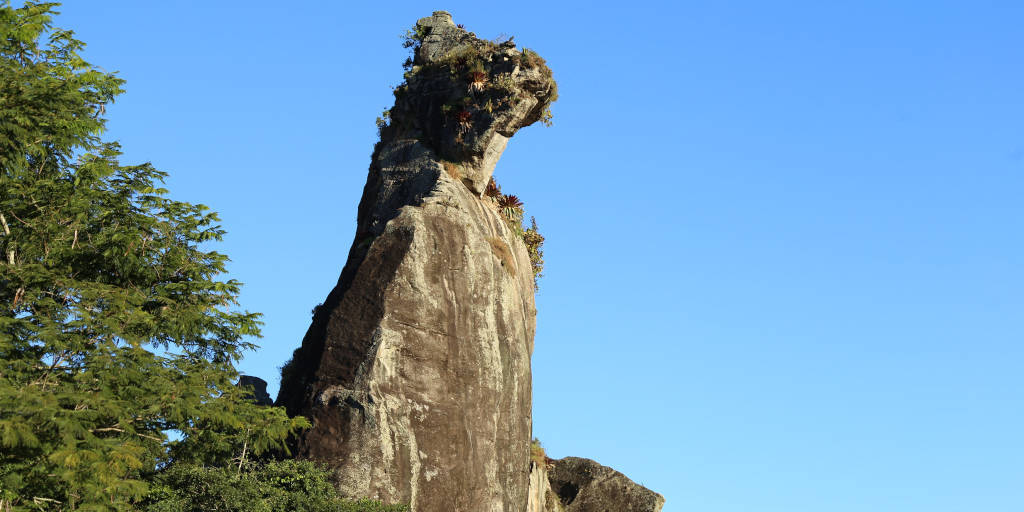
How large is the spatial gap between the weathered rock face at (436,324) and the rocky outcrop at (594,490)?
7757mm

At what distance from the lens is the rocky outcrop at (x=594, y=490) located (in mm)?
38906

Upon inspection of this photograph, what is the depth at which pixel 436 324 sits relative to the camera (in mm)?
28547

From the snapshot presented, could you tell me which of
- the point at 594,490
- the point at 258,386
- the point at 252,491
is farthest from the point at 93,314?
the point at 594,490

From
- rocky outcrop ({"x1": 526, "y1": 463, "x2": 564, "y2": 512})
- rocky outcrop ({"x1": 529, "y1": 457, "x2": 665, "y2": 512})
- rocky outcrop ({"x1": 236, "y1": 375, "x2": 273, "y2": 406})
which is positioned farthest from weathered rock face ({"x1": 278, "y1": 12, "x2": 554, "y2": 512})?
rocky outcrop ({"x1": 529, "y1": 457, "x2": 665, "y2": 512})

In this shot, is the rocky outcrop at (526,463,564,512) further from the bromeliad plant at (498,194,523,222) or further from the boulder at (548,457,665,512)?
the bromeliad plant at (498,194,523,222)

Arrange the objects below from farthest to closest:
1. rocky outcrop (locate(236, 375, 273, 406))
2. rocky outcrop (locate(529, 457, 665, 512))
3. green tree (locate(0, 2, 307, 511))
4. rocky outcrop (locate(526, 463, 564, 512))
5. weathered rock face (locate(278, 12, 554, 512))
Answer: rocky outcrop (locate(529, 457, 665, 512))
rocky outcrop (locate(526, 463, 564, 512))
rocky outcrop (locate(236, 375, 273, 406))
weathered rock face (locate(278, 12, 554, 512))
green tree (locate(0, 2, 307, 511))

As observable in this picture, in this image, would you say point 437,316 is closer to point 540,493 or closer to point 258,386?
point 258,386

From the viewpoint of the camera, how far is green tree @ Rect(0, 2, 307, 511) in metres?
21.5

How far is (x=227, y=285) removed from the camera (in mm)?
26797

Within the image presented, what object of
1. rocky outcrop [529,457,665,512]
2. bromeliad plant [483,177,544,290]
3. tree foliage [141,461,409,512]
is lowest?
tree foliage [141,461,409,512]

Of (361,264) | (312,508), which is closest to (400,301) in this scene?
(361,264)

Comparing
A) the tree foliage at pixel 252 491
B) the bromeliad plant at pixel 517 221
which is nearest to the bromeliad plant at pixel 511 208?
the bromeliad plant at pixel 517 221

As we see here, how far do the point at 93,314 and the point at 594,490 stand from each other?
Answer: 20.4m

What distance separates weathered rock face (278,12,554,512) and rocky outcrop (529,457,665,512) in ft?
25.5
